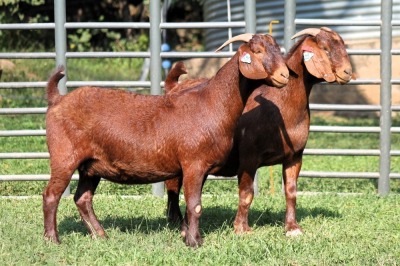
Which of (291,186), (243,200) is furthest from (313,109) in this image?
(243,200)

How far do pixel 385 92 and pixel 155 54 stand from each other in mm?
2577

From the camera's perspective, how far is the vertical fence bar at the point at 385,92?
10.1 m

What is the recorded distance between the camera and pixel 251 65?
704 centimetres

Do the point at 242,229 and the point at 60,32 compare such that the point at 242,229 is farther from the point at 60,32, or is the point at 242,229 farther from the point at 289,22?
the point at 60,32

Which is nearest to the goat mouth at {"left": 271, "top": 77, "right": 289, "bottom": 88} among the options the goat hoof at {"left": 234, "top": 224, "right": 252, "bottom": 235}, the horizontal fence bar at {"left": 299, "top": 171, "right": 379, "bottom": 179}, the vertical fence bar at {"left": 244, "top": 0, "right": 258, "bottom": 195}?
the goat hoof at {"left": 234, "top": 224, "right": 252, "bottom": 235}

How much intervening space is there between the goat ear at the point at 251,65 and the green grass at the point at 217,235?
130 centimetres

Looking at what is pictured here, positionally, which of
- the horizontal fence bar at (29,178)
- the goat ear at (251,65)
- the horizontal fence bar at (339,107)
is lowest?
the horizontal fence bar at (29,178)

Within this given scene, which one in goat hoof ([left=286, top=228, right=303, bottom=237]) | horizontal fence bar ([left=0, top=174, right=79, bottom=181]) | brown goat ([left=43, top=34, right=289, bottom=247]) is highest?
brown goat ([left=43, top=34, right=289, bottom=247])

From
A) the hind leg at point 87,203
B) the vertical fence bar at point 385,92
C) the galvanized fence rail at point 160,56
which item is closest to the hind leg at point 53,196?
the hind leg at point 87,203

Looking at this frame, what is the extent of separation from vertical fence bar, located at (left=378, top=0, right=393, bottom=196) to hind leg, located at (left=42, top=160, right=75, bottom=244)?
423 centimetres

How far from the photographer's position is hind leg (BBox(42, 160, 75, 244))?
284 inches

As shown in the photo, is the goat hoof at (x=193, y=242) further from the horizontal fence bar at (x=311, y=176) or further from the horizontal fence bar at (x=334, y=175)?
the horizontal fence bar at (x=334, y=175)

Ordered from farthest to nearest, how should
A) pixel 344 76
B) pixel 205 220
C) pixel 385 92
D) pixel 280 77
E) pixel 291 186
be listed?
pixel 385 92 → pixel 205 220 → pixel 291 186 → pixel 344 76 → pixel 280 77

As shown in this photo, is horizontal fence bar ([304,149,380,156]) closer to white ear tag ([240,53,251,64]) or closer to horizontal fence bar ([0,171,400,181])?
horizontal fence bar ([0,171,400,181])
